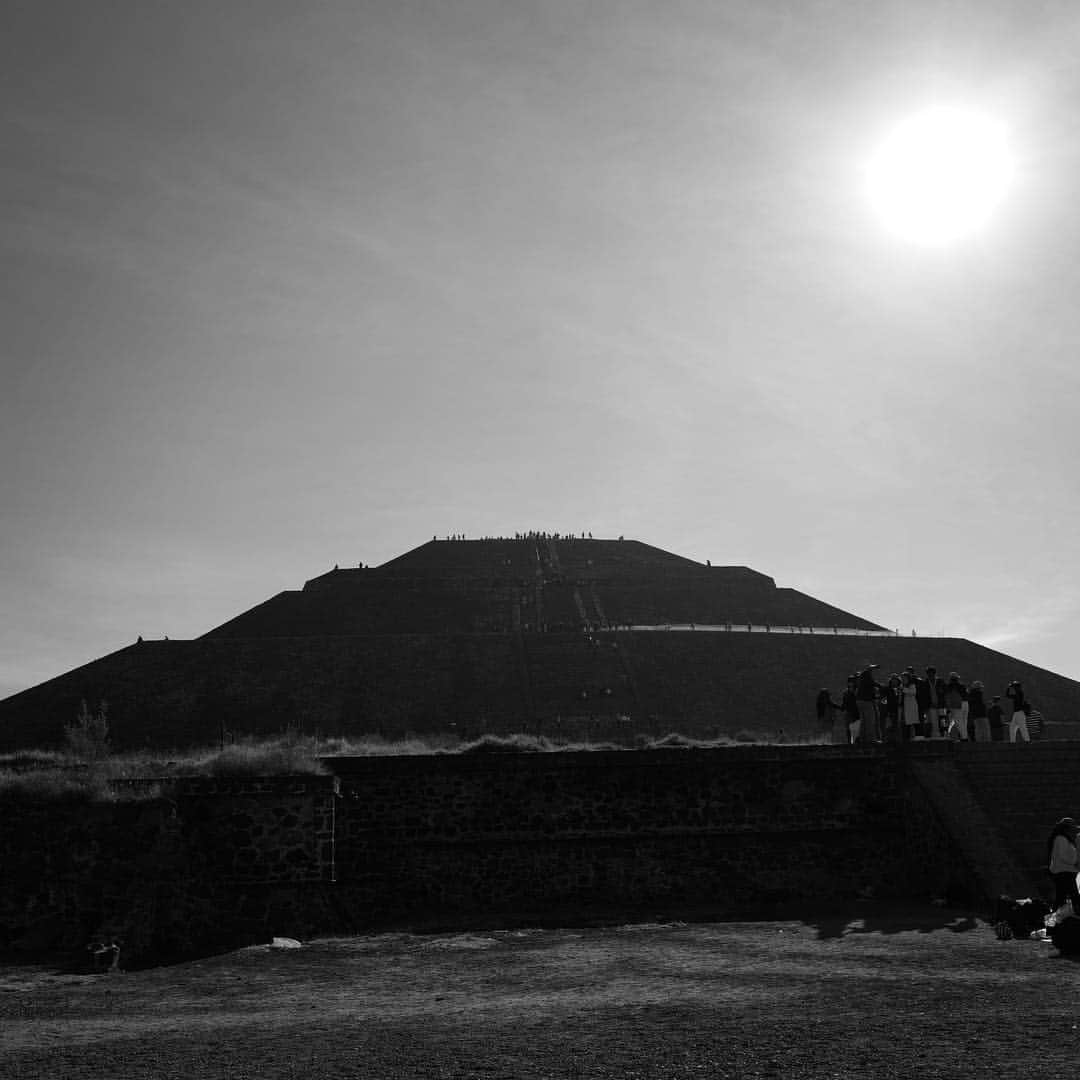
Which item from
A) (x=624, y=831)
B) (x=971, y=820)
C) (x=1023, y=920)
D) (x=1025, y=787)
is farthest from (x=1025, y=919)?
(x=624, y=831)

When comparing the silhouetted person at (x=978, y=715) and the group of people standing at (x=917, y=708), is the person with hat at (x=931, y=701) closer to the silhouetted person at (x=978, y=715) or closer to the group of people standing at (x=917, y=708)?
the group of people standing at (x=917, y=708)

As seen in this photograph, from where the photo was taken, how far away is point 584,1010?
830cm

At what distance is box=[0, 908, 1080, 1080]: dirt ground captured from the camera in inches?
261

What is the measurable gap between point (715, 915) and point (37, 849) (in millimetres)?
7825

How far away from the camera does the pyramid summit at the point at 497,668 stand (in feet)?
115

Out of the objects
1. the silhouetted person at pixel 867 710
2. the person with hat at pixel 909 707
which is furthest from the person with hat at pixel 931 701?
the silhouetted person at pixel 867 710

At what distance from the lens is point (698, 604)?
53031 mm

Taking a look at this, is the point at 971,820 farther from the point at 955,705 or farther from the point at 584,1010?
the point at 584,1010

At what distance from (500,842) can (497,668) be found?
23.7 m

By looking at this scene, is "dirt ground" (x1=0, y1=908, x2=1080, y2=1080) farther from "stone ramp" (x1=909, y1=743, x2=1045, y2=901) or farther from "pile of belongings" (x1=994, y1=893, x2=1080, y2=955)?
"stone ramp" (x1=909, y1=743, x2=1045, y2=901)

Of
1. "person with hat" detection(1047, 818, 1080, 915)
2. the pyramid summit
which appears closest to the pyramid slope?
the pyramid summit

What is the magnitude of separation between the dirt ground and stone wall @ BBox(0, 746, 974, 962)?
70.3 inches

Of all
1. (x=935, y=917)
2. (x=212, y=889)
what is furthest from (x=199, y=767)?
(x=935, y=917)

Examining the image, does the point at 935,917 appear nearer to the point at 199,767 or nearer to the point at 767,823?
the point at 767,823
